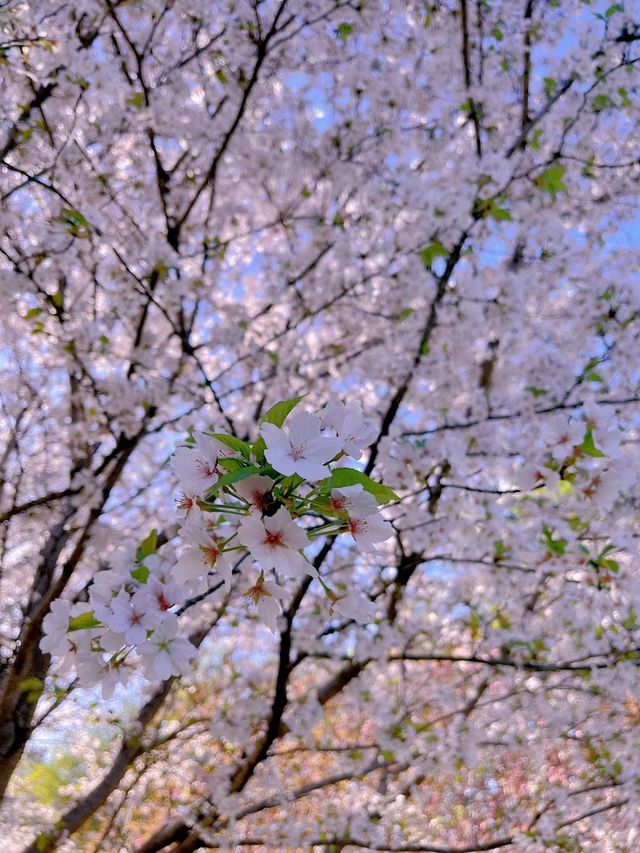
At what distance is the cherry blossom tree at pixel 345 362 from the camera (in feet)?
10.1

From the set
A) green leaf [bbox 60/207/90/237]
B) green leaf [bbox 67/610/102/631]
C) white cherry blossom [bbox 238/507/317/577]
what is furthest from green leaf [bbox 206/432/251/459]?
green leaf [bbox 60/207/90/237]

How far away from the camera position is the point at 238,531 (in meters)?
0.91

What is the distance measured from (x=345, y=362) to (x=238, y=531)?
3839 millimetres

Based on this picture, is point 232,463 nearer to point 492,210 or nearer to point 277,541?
point 277,541

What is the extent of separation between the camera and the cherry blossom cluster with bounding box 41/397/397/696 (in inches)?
35.2

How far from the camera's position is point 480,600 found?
186 inches

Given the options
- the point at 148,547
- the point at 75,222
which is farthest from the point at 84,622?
the point at 75,222

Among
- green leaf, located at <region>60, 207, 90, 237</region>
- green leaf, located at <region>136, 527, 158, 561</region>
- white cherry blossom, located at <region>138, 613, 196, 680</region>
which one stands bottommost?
white cherry blossom, located at <region>138, 613, 196, 680</region>

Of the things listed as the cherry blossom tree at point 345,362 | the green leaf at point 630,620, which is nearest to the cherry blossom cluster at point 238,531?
the cherry blossom tree at point 345,362

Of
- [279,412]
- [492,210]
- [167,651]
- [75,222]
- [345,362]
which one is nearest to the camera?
[279,412]

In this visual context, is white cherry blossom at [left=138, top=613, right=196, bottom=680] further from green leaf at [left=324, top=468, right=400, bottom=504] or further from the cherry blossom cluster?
green leaf at [left=324, top=468, right=400, bottom=504]

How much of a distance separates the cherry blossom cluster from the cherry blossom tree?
2.25ft

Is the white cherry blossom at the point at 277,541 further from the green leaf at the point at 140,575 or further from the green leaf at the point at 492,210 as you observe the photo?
the green leaf at the point at 492,210

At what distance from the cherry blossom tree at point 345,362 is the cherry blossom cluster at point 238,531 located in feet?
2.25
